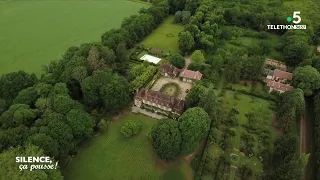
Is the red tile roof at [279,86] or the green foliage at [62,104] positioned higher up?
the green foliage at [62,104]

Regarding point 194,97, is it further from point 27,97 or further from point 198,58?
point 27,97

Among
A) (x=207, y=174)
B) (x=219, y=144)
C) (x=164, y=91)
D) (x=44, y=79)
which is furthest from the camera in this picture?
(x=164, y=91)

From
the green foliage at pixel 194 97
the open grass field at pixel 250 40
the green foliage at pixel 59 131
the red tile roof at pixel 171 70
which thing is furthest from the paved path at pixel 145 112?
the open grass field at pixel 250 40

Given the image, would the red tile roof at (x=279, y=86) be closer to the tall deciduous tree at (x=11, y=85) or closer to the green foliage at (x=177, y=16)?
the green foliage at (x=177, y=16)

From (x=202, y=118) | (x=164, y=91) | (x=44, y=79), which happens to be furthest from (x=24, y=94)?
(x=202, y=118)

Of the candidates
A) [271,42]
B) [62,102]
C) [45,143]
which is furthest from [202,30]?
[45,143]

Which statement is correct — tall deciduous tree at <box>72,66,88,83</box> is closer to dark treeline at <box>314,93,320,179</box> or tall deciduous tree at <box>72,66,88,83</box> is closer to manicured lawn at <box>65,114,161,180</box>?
manicured lawn at <box>65,114,161,180</box>

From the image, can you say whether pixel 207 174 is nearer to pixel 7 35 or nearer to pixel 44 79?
pixel 44 79
